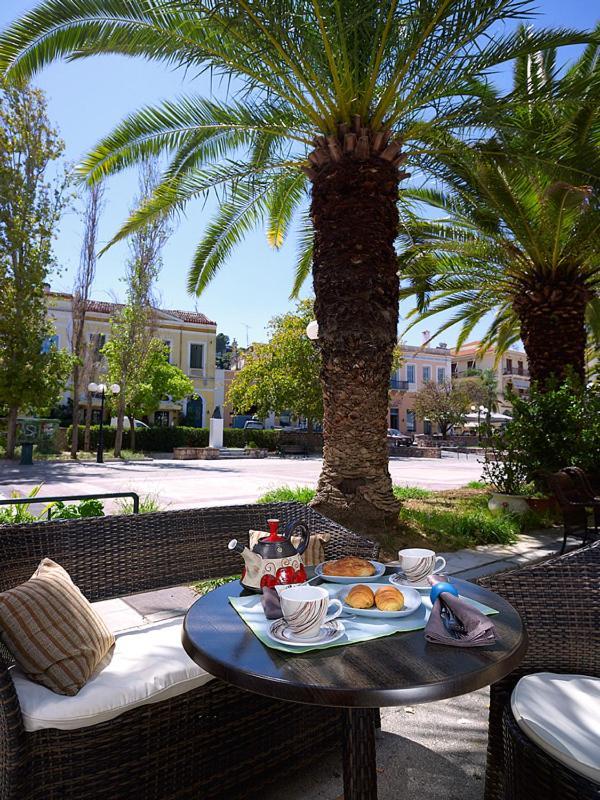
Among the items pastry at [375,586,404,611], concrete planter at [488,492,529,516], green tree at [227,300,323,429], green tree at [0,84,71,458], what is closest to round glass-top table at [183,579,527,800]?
pastry at [375,586,404,611]

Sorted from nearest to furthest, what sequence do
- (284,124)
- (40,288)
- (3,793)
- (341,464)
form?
(3,793), (341,464), (284,124), (40,288)

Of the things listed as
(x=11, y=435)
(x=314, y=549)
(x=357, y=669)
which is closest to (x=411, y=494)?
(x=314, y=549)

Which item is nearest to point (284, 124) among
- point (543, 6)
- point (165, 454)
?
point (543, 6)

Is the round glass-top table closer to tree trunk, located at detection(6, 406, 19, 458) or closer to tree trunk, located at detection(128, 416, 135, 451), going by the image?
tree trunk, located at detection(6, 406, 19, 458)

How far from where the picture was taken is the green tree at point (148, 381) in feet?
73.3

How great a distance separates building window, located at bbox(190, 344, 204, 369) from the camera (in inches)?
1454

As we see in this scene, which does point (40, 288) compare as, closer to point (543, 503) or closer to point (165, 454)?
point (165, 454)

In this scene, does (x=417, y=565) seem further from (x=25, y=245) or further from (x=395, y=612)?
(x=25, y=245)

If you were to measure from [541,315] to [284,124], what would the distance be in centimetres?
548

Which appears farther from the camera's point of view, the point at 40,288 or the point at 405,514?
the point at 40,288

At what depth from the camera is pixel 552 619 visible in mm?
2051

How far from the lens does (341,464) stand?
591 centimetres

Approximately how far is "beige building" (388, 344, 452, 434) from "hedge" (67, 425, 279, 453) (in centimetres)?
1841

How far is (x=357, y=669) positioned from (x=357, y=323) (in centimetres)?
451
